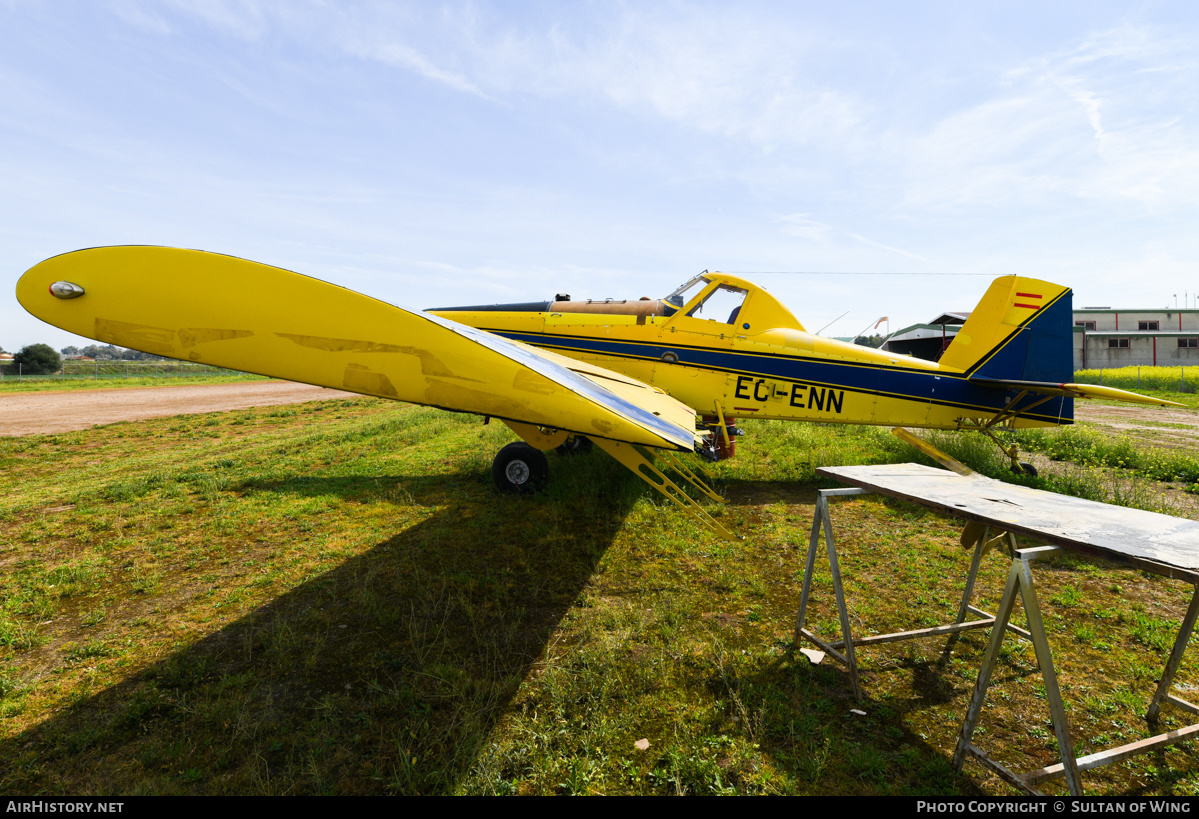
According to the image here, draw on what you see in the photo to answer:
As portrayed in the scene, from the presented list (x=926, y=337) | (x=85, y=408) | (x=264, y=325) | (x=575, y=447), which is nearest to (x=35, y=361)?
(x=85, y=408)

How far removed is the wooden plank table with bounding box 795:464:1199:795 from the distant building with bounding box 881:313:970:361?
30014mm

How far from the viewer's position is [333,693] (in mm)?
2654

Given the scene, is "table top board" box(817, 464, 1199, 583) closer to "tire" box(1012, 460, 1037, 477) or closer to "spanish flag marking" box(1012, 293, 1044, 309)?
"tire" box(1012, 460, 1037, 477)

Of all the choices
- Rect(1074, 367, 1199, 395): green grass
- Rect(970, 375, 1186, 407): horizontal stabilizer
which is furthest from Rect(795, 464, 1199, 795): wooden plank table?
Rect(1074, 367, 1199, 395): green grass

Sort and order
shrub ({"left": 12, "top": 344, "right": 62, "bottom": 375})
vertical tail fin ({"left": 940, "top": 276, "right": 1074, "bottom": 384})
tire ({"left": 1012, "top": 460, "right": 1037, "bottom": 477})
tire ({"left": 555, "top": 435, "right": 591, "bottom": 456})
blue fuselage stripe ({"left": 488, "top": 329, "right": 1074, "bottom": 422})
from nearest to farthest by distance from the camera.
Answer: blue fuselage stripe ({"left": 488, "top": 329, "right": 1074, "bottom": 422}), tire ({"left": 1012, "top": 460, "right": 1037, "bottom": 477}), vertical tail fin ({"left": 940, "top": 276, "right": 1074, "bottom": 384}), tire ({"left": 555, "top": 435, "right": 591, "bottom": 456}), shrub ({"left": 12, "top": 344, "right": 62, "bottom": 375})

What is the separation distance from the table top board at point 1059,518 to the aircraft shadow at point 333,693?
7.95 ft

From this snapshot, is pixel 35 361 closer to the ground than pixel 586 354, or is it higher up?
higher up

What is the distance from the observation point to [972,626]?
3160 millimetres

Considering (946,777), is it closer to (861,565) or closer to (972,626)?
(972,626)

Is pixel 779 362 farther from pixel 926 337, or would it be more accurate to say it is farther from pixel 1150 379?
pixel 1150 379

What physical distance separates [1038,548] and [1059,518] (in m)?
0.49

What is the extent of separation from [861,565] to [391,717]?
401 cm

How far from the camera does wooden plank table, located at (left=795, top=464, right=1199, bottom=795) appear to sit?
6.02ft

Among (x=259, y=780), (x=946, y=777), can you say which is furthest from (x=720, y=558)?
(x=259, y=780)
